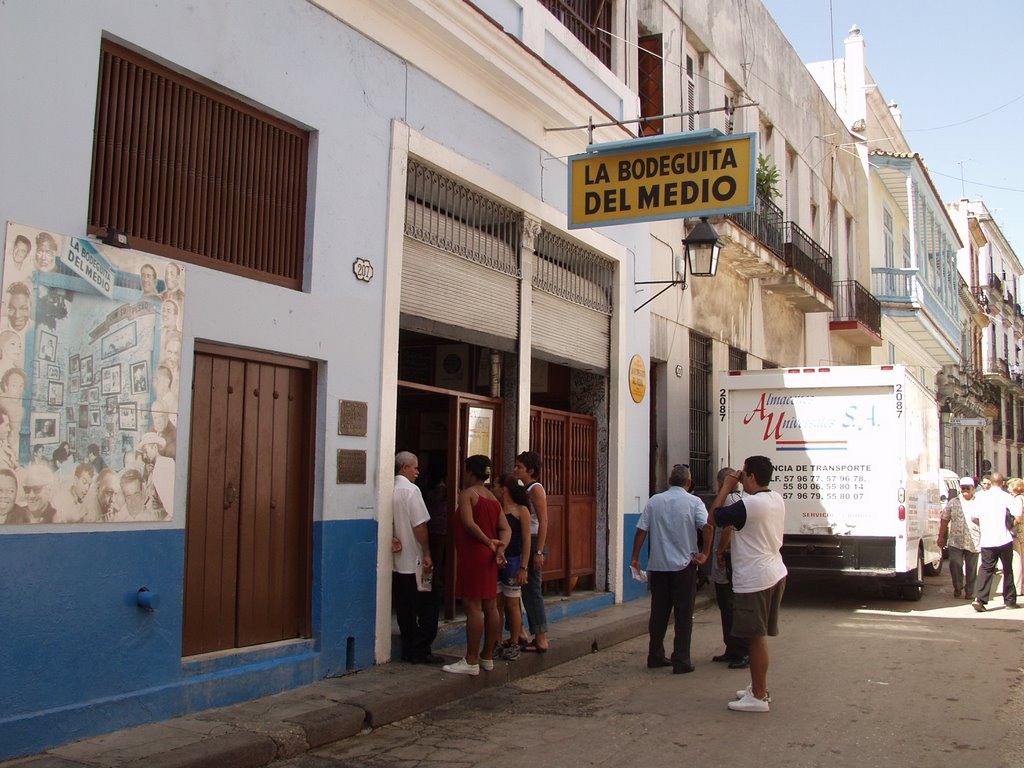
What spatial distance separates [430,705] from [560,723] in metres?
0.92

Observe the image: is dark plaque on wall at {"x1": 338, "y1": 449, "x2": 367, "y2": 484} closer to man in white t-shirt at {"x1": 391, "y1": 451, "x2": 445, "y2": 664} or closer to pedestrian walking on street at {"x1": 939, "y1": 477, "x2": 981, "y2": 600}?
man in white t-shirt at {"x1": 391, "y1": 451, "x2": 445, "y2": 664}

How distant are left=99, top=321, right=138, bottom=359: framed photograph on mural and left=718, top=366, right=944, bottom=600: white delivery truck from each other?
28.4ft

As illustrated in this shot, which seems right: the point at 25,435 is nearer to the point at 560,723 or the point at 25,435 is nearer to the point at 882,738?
the point at 560,723

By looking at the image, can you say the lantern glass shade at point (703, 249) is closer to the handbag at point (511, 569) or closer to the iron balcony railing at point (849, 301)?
the handbag at point (511, 569)

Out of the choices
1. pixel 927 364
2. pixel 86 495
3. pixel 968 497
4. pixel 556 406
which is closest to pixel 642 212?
pixel 556 406

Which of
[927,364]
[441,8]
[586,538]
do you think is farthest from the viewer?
[927,364]

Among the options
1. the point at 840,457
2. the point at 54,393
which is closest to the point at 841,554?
the point at 840,457

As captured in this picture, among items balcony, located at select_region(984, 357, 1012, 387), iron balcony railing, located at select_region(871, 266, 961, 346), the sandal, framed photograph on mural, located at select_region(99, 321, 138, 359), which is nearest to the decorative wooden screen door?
the sandal

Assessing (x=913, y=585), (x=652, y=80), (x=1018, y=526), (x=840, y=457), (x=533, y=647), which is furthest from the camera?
(x=652, y=80)

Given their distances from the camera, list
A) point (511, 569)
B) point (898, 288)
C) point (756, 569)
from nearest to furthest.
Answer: point (756, 569), point (511, 569), point (898, 288)

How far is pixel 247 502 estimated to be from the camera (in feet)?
21.7

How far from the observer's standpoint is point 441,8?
27.1ft

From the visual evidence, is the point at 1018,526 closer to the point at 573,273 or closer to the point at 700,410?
the point at 700,410

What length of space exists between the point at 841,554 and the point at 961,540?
2.18 m
